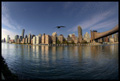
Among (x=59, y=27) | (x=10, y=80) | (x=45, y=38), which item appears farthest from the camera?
(x=45, y=38)

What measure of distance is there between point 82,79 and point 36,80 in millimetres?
4890

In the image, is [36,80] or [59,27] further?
[59,27]

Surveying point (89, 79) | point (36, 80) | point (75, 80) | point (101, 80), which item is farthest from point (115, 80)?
point (36, 80)

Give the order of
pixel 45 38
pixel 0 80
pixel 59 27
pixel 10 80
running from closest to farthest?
pixel 0 80
pixel 10 80
pixel 59 27
pixel 45 38

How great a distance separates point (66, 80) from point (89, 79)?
8.11ft

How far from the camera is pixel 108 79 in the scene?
7.44m

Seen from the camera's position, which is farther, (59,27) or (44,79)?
(59,27)

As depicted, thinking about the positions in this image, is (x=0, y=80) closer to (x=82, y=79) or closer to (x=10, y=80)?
(x=10, y=80)

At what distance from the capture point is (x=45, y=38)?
198750 millimetres

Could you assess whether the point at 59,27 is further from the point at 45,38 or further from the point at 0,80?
the point at 45,38

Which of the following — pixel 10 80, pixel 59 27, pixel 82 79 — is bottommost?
pixel 82 79

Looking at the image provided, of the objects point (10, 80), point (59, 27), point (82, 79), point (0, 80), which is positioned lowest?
point (82, 79)

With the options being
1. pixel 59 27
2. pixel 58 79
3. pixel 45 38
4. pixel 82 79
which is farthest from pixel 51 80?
pixel 45 38

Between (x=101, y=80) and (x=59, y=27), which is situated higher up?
(x=59, y=27)
